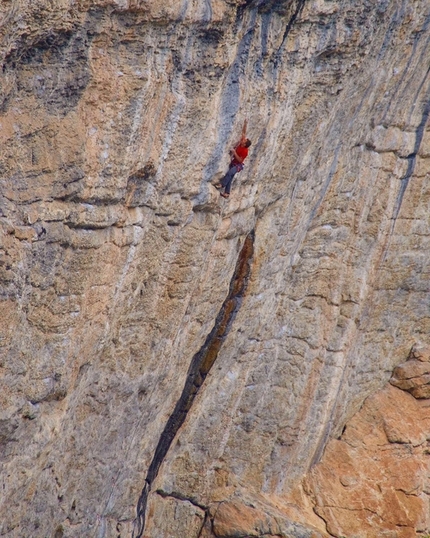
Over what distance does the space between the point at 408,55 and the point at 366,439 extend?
719 centimetres

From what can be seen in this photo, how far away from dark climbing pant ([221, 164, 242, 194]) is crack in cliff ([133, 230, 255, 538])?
1831 mm

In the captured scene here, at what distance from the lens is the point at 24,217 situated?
779cm

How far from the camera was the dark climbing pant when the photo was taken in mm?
9344

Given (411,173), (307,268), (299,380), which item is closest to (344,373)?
(299,380)

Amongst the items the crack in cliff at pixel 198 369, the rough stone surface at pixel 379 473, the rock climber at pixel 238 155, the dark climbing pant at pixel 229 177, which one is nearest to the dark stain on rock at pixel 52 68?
the rock climber at pixel 238 155

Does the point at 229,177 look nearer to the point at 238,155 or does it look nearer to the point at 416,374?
the point at 238,155

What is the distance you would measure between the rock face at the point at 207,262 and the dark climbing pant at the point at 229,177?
18cm

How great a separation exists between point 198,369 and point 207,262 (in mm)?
2340

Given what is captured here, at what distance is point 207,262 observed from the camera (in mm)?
10352

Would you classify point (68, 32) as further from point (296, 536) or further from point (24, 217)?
point (296, 536)

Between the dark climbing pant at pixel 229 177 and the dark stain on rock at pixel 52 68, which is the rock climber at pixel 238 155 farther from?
the dark stain on rock at pixel 52 68

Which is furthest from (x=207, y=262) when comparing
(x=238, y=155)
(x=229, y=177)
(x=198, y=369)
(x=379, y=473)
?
(x=379, y=473)

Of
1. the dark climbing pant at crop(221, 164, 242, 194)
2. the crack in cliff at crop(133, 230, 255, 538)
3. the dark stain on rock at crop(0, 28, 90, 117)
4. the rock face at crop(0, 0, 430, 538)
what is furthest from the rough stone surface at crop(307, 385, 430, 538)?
the dark stain on rock at crop(0, 28, 90, 117)

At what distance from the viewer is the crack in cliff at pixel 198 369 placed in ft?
37.4
